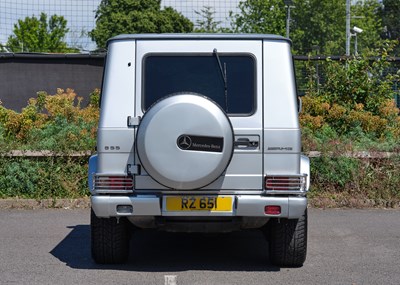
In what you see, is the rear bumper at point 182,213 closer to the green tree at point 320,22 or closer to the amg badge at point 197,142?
the amg badge at point 197,142

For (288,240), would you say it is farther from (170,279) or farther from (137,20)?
(137,20)

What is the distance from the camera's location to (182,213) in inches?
266

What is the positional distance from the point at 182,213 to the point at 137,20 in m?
52.8

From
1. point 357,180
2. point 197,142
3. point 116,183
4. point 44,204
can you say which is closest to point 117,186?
point 116,183

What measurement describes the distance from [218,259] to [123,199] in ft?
4.81

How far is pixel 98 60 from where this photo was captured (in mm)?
16672

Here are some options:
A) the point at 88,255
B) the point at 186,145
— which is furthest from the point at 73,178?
the point at 186,145

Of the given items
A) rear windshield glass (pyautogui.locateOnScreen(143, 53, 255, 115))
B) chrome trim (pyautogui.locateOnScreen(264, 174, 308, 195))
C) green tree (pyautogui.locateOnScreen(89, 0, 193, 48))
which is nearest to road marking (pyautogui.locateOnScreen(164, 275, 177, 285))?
chrome trim (pyautogui.locateOnScreen(264, 174, 308, 195))

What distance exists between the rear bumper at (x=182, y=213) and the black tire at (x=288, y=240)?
33 cm

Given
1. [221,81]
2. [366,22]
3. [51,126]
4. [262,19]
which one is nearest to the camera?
[221,81]

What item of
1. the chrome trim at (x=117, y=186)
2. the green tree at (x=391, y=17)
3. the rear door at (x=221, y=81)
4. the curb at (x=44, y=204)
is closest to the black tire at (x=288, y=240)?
the rear door at (x=221, y=81)

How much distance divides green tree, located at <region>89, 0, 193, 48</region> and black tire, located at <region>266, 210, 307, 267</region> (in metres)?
49.6

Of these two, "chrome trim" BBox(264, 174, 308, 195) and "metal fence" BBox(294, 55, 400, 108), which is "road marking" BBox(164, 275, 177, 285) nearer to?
"chrome trim" BBox(264, 174, 308, 195)

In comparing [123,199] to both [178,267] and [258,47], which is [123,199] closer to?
[178,267]
